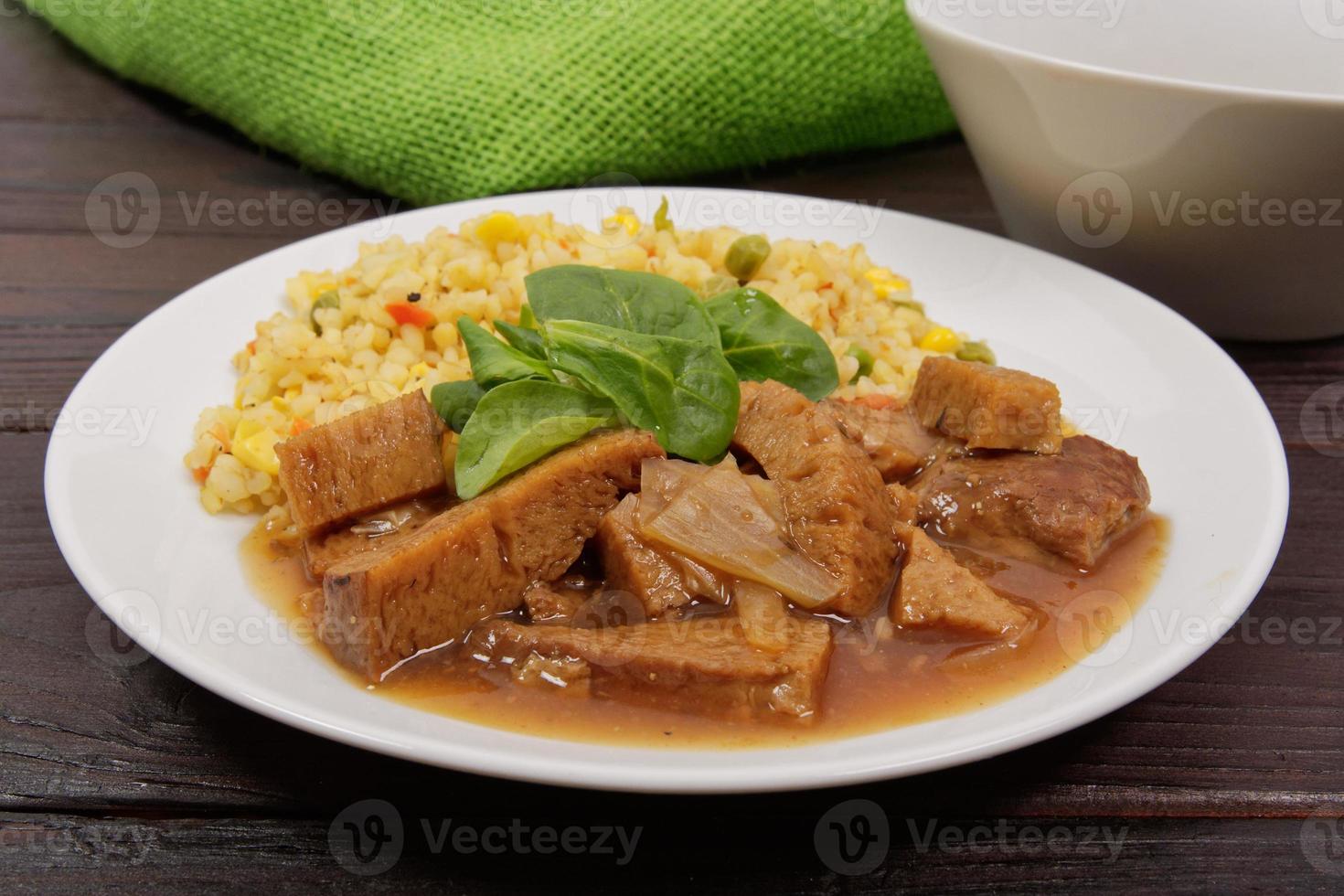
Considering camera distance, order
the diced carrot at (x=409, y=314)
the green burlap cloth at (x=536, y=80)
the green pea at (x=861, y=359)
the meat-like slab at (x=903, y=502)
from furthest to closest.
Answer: the green burlap cloth at (x=536, y=80), the green pea at (x=861, y=359), the diced carrot at (x=409, y=314), the meat-like slab at (x=903, y=502)

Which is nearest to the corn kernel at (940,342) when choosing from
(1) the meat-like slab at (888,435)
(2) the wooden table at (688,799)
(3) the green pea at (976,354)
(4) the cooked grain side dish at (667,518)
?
(3) the green pea at (976,354)

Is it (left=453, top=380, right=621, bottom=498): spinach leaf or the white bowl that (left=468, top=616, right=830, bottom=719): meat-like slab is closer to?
(left=453, top=380, right=621, bottom=498): spinach leaf

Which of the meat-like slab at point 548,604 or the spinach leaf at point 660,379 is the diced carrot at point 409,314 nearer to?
the spinach leaf at point 660,379

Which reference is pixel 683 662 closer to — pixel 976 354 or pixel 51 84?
pixel 976 354

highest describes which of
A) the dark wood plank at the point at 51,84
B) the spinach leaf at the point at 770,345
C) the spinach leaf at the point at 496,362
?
the spinach leaf at the point at 496,362

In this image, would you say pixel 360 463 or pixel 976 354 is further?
pixel 976 354

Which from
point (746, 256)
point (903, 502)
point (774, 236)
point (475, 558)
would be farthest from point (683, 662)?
point (774, 236)
